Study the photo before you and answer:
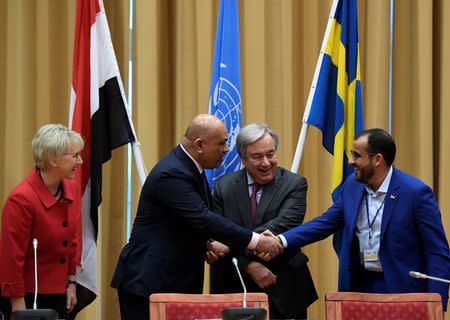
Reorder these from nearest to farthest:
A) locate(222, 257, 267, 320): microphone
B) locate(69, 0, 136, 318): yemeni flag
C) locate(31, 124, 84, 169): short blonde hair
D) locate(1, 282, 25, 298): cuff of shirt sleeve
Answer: locate(222, 257, 267, 320): microphone < locate(1, 282, 25, 298): cuff of shirt sleeve < locate(31, 124, 84, 169): short blonde hair < locate(69, 0, 136, 318): yemeni flag

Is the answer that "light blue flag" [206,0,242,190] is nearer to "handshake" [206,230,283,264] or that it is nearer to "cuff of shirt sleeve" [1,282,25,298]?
"handshake" [206,230,283,264]

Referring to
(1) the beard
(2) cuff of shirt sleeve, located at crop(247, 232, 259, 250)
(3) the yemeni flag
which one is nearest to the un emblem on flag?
(3) the yemeni flag

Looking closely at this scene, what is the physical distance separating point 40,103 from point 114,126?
1.13m

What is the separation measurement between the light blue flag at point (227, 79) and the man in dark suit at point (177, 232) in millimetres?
687

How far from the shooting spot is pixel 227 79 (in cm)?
398

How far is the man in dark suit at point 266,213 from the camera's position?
128 inches

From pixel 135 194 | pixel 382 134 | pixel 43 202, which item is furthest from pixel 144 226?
pixel 135 194

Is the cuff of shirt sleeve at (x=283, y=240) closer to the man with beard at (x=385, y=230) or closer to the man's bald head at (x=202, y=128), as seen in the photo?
the man with beard at (x=385, y=230)

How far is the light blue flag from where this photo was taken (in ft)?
12.8

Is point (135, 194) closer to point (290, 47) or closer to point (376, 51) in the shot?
point (290, 47)

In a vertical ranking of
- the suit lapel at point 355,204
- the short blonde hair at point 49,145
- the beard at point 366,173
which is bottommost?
the suit lapel at point 355,204

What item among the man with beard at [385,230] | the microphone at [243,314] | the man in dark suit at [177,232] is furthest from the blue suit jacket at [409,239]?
the microphone at [243,314]

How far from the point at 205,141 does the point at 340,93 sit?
1049 mm

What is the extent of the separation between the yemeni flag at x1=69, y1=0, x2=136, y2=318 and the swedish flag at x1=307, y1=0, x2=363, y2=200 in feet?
3.80
